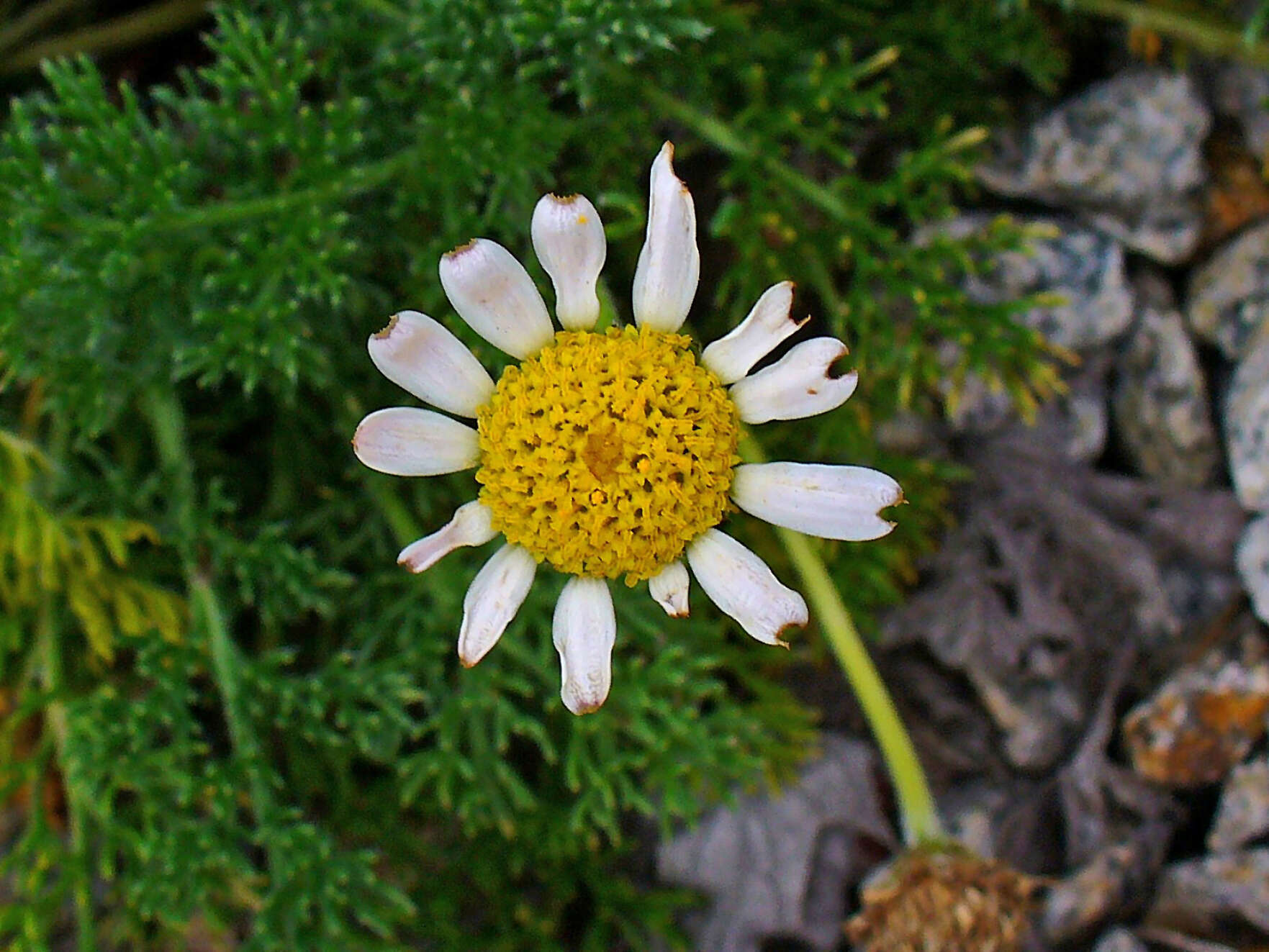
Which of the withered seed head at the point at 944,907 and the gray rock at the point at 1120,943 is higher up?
the withered seed head at the point at 944,907

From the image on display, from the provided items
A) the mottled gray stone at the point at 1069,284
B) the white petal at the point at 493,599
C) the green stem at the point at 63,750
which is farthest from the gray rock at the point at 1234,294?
the green stem at the point at 63,750

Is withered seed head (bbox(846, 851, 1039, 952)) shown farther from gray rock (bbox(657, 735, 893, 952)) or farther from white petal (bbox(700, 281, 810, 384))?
white petal (bbox(700, 281, 810, 384))

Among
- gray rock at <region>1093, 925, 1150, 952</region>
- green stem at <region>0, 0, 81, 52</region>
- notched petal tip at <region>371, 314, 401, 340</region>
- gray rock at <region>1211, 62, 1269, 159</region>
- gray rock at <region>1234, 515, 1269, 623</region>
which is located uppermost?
green stem at <region>0, 0, 81, 52</region>

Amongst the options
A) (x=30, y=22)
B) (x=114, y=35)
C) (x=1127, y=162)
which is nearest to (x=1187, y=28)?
(x=1127, y=162)

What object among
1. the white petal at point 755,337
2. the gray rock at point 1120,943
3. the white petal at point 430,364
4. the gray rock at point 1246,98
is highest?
the white petal at point 430,364

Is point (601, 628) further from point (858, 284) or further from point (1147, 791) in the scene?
point (1147, 791)

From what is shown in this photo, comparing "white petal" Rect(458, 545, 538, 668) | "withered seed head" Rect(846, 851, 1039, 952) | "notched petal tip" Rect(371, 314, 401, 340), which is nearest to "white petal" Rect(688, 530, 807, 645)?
"white petal" Rect(458, 545, 538, 668)

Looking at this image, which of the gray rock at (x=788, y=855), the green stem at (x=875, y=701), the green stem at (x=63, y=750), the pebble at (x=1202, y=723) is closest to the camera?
the green stem at (x=875, y=701)

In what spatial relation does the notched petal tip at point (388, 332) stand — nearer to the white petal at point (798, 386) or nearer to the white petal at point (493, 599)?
the white petal at point (493, 599)
